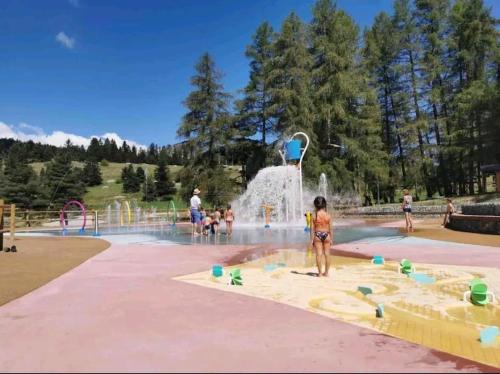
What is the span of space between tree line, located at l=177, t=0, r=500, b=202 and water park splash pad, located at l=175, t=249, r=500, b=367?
89.1 ft

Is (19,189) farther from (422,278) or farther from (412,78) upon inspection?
(422,278)

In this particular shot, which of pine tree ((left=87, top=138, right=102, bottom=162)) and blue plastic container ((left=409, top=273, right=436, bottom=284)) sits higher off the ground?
pine tree ((left=87, top=138, right=102, bottom=162))

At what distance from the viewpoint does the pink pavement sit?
12.4 ft

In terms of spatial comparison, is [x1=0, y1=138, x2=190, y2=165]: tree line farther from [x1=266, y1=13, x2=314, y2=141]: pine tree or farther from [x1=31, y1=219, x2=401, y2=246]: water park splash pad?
[x1=31, y1=219, x2=401, y2=246]: water park splash pad

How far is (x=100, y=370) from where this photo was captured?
143 inches

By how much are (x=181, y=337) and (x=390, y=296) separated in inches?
140

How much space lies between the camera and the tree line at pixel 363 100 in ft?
125

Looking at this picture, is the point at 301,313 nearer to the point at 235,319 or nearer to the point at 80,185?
the point at 235,319

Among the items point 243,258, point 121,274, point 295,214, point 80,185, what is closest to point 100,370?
point 121,274

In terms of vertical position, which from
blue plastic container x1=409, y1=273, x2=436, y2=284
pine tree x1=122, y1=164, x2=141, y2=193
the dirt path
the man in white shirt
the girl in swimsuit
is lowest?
blue plastic container x1=409, y1=273, x2=436, y2=284

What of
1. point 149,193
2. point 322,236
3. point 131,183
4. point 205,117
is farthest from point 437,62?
point 131,183

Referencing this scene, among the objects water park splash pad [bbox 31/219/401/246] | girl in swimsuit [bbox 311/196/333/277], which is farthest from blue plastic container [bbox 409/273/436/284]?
water park splash pad [bbox 31/219/401/246]

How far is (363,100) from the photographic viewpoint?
4166cm

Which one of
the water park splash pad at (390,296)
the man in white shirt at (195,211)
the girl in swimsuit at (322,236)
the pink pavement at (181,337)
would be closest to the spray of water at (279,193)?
the man in white shirt at (195,211)
